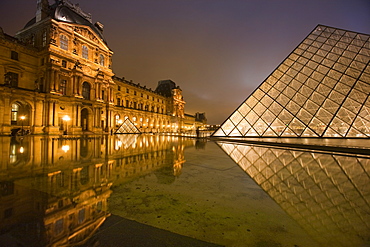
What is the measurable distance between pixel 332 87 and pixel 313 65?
4.29 meters

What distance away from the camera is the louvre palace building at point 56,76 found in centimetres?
2111

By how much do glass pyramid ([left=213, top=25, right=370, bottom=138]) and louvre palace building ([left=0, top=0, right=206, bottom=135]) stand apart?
2319 centimetres

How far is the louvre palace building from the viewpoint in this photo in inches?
831

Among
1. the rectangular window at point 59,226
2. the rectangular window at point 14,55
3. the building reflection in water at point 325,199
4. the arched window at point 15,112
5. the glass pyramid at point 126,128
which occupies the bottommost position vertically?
the building reflection in water at point 325,199

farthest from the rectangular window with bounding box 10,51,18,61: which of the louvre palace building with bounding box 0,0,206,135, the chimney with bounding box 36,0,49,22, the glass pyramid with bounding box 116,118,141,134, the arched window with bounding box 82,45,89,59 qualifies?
the glass pyramid with bounding box 116,118,141,134

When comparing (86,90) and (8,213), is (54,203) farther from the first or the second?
(86,90)

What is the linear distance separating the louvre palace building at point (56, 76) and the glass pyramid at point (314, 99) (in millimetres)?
Answer: 23193

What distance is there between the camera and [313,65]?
68.9ft

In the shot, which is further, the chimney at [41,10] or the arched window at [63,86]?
the chimney at [41,10]

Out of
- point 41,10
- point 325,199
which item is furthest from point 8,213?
point 41,10

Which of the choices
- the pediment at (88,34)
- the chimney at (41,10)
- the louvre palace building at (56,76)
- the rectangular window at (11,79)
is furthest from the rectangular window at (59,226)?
the chimney at (41,10)

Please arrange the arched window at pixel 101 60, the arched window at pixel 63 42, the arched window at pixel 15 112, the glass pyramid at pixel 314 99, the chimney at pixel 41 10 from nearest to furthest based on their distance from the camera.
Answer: the glass pyramid at pixel 314 99 < the arched window at pixel 15 112 < the arched window at pixel 63 42 < the chimney at pixel 41 10 < the arched window at pixel 101 60

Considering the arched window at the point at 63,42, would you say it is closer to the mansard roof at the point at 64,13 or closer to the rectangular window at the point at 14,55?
the mansard roof at the point at 64,13

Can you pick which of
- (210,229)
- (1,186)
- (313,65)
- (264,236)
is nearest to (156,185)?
(210,229)
